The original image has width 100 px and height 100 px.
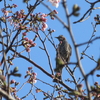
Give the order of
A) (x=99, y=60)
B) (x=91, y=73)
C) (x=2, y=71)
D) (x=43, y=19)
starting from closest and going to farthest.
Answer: (x=91, y=73), (x=99, y=60), (x=2, y=71), (x=43, y=19)

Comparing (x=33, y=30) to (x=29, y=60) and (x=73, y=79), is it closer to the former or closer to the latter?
(x=29, y=60)

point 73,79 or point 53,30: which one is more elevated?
point 53,30

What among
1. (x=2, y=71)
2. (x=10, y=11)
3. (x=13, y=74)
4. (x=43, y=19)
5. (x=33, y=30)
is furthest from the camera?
(x=10, y=11)

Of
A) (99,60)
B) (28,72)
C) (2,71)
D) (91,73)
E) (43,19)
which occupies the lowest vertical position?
(91,73)

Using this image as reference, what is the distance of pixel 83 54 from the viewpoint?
7031 millimetres

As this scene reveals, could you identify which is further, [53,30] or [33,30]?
[53,30]

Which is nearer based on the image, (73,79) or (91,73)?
(91,73)

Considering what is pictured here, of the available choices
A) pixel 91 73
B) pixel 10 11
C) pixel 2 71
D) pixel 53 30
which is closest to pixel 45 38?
pixel 53 30

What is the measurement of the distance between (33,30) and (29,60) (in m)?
0.60

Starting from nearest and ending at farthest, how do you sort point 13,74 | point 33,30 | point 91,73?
point 91,73
point 13,74
point 33,30

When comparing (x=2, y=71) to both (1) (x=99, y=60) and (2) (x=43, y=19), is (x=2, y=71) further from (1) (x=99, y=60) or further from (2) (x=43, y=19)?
(1) (x=99, y=60)

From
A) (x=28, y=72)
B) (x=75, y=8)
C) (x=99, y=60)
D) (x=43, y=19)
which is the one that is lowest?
(x=99, y=60)

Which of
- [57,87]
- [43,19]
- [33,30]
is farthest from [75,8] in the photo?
[57,87]

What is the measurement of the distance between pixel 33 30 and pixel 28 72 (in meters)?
0.83
